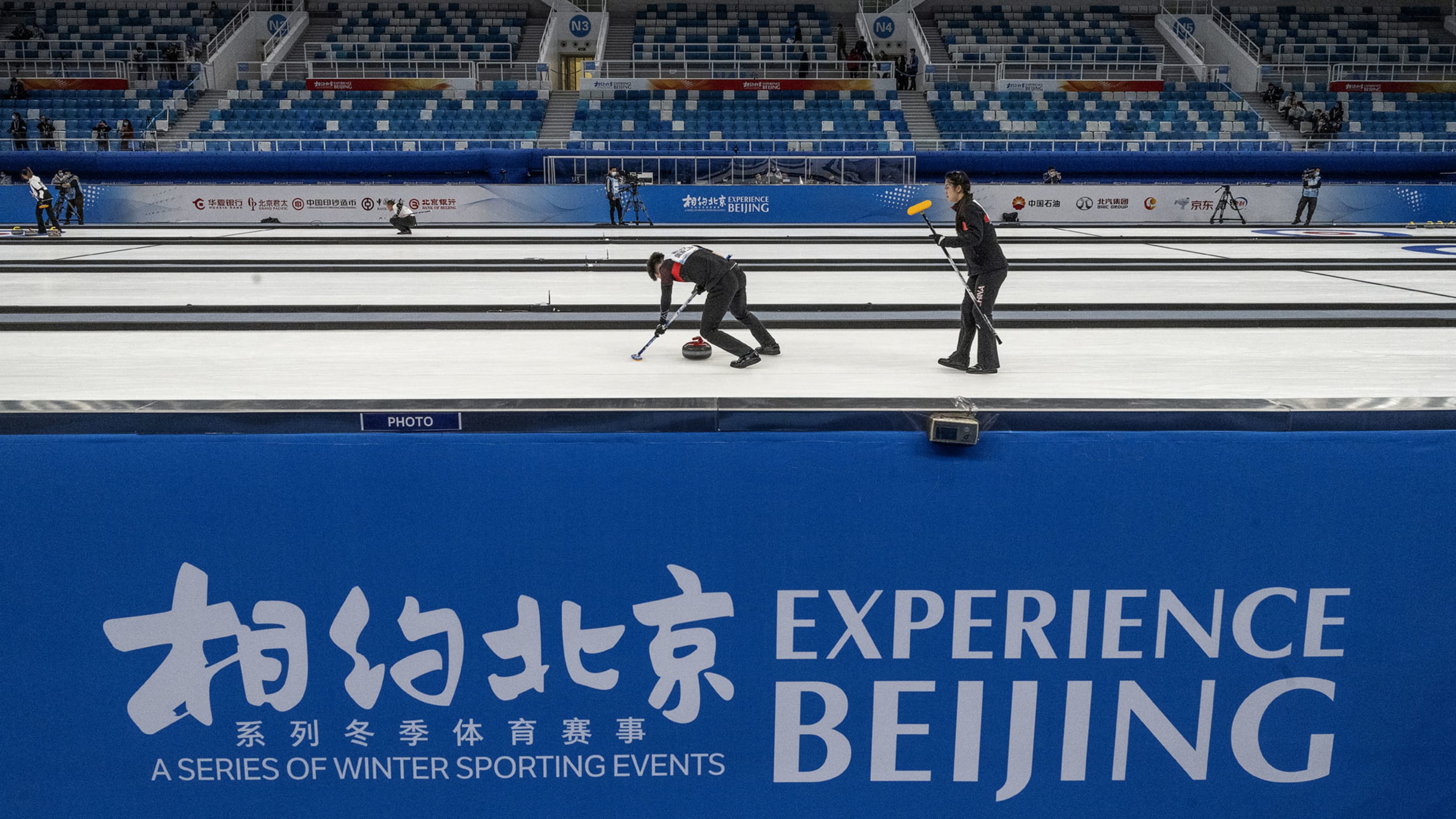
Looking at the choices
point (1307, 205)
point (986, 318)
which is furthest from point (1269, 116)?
point (986, 318)

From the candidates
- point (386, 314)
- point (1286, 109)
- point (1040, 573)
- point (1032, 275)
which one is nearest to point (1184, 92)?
point (1286, 109)

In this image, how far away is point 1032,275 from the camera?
11.7 metres

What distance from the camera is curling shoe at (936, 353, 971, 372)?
5922 mm

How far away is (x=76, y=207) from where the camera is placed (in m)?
21.3

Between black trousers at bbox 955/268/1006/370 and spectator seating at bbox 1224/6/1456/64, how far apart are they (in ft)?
110

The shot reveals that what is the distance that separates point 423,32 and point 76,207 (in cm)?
1600

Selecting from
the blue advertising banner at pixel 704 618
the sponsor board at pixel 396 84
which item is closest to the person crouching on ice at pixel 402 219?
the sponsor board at pixel 396 84

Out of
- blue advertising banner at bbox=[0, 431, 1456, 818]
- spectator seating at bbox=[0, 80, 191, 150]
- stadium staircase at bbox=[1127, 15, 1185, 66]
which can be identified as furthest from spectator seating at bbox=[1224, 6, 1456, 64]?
blue advertising banner at bbox=[0, 431, 1456, 818]

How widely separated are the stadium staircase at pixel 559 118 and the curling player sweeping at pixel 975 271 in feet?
75.9

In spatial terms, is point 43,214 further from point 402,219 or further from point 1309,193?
point 1309,193

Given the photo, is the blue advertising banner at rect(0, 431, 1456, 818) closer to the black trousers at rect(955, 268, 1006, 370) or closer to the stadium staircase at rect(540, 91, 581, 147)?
the black trousers at rect(955, 268, 1006, 370)

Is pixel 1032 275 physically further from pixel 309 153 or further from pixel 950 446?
pixel 309 153

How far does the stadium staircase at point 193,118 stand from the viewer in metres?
27.5

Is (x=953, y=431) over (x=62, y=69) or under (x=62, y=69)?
under
